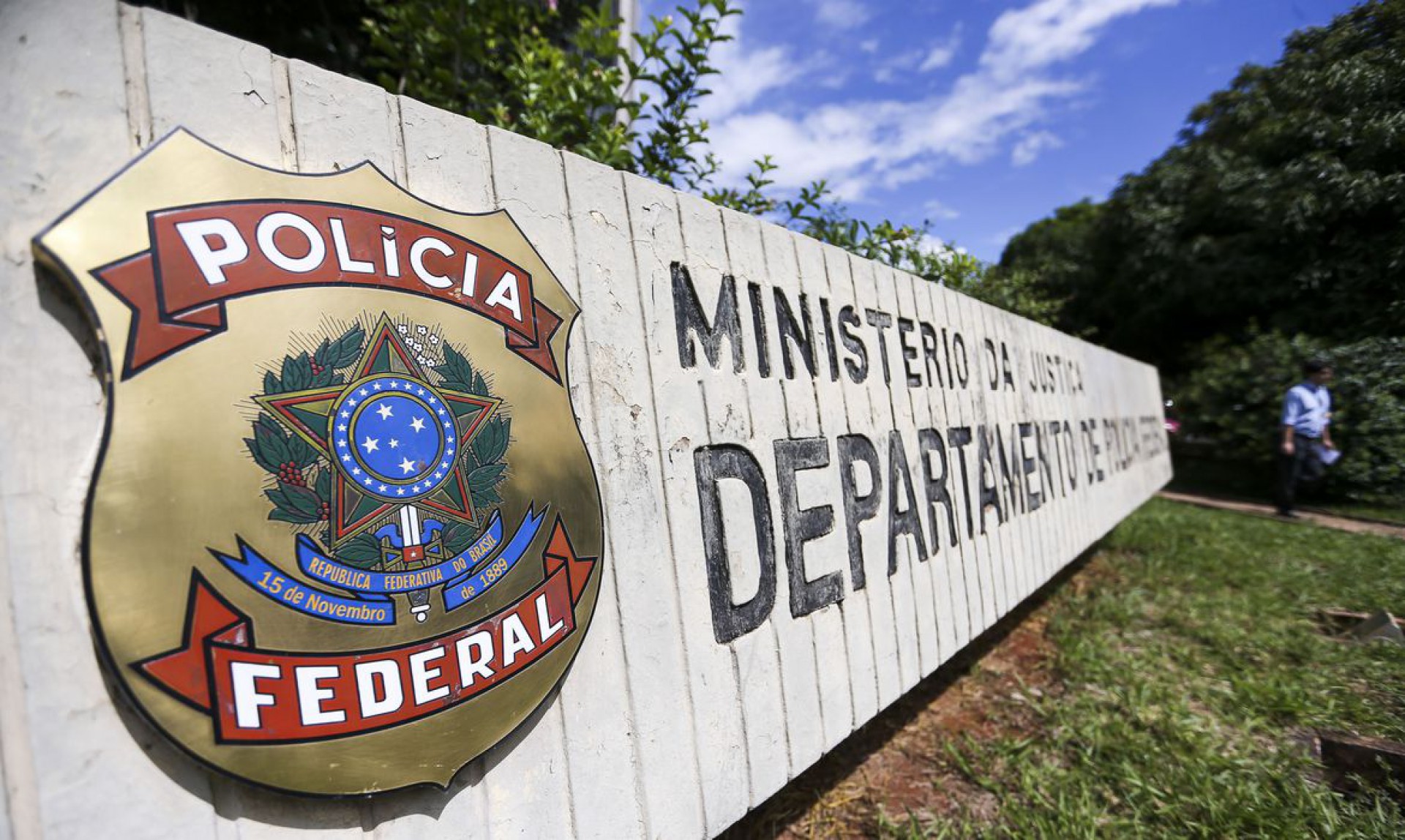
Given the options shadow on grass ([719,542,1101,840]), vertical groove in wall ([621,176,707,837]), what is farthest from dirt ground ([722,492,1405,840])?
vertical groove in wall ([621,176,707,837])

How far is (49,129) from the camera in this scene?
32.0 inches

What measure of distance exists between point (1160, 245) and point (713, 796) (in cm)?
1724

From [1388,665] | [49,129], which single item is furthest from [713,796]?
[1388,665]

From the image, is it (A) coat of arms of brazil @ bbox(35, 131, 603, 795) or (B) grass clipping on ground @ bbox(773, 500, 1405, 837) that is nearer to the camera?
(A) coat of arms of brazil @ bbox(35, 131, 603, 795)

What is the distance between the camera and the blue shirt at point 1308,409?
18.1 feet

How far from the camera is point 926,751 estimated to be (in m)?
2.70

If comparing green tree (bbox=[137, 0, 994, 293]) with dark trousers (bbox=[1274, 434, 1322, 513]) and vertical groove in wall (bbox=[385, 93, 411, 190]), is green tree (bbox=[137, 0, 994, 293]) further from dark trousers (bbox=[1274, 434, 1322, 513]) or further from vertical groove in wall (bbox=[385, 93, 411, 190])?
dark trousers (bbox=[1274, 434, 1322, 513])

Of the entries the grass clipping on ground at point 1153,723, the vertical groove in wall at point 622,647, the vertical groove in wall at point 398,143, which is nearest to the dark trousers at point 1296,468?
the grass clipping on ground at point 1153,723

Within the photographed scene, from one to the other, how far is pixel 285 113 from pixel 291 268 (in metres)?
0.32

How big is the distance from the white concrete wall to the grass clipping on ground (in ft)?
1.79

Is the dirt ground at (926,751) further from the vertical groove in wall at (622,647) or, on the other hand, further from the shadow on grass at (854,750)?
the vertical groove in wall at (622,647)

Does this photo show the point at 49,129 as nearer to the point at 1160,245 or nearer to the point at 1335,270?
the point at 1335,270

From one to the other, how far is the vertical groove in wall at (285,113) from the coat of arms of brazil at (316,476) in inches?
3.4

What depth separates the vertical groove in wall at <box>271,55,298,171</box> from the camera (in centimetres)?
102
